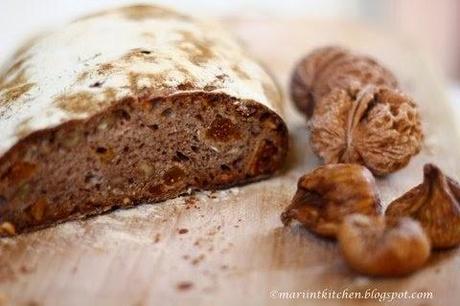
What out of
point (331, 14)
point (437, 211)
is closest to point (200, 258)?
point (437, 211)

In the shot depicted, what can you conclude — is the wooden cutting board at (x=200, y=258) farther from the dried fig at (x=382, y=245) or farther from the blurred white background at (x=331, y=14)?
the blurred white background at (x=331, y=14)

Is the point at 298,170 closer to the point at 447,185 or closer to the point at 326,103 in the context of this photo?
the point at 326,103

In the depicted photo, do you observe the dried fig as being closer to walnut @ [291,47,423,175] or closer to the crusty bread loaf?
walnut @ [291,47,423,175]

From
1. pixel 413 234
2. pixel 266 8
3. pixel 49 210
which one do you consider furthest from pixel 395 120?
pixel 266 8

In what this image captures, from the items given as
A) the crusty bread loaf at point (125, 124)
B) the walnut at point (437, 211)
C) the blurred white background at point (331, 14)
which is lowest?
the blurred white background at point (331, 14)

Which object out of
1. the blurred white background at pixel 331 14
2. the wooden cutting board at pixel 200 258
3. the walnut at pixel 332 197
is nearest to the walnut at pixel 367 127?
the wooden cutting board at pixel 200 258

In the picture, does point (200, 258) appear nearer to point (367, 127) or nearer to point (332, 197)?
point (332, 197)
